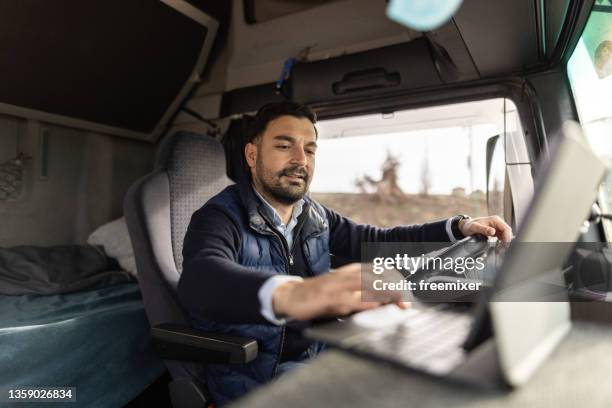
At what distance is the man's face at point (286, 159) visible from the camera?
1.42 meters

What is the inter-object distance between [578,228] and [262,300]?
0.55 meters

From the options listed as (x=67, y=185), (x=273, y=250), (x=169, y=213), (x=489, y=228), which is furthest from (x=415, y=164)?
(x=67, y=185)

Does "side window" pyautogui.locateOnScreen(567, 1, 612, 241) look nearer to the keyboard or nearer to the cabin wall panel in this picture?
the keyboard

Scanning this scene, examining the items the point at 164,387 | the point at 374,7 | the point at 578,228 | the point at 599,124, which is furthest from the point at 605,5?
the point at 164,387

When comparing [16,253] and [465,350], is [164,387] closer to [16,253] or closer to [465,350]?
[16,253]

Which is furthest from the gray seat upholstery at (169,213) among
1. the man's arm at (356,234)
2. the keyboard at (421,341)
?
the keyboard at (421,341)

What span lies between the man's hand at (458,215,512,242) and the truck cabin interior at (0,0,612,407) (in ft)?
0.71

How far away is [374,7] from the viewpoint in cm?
199

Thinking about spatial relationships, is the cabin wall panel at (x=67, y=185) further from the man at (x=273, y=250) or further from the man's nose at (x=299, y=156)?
the man's nose at (x=299, y=156)

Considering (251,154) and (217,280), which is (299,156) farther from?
(217,280)

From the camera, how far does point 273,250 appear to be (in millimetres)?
1311

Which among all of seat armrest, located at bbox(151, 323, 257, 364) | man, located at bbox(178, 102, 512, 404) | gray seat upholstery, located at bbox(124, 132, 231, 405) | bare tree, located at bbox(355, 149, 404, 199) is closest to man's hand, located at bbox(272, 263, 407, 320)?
man, located at bbox(178, 102, 512, 404)

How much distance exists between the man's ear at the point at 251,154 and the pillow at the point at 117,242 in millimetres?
1152

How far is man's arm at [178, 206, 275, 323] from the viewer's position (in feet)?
2.41
